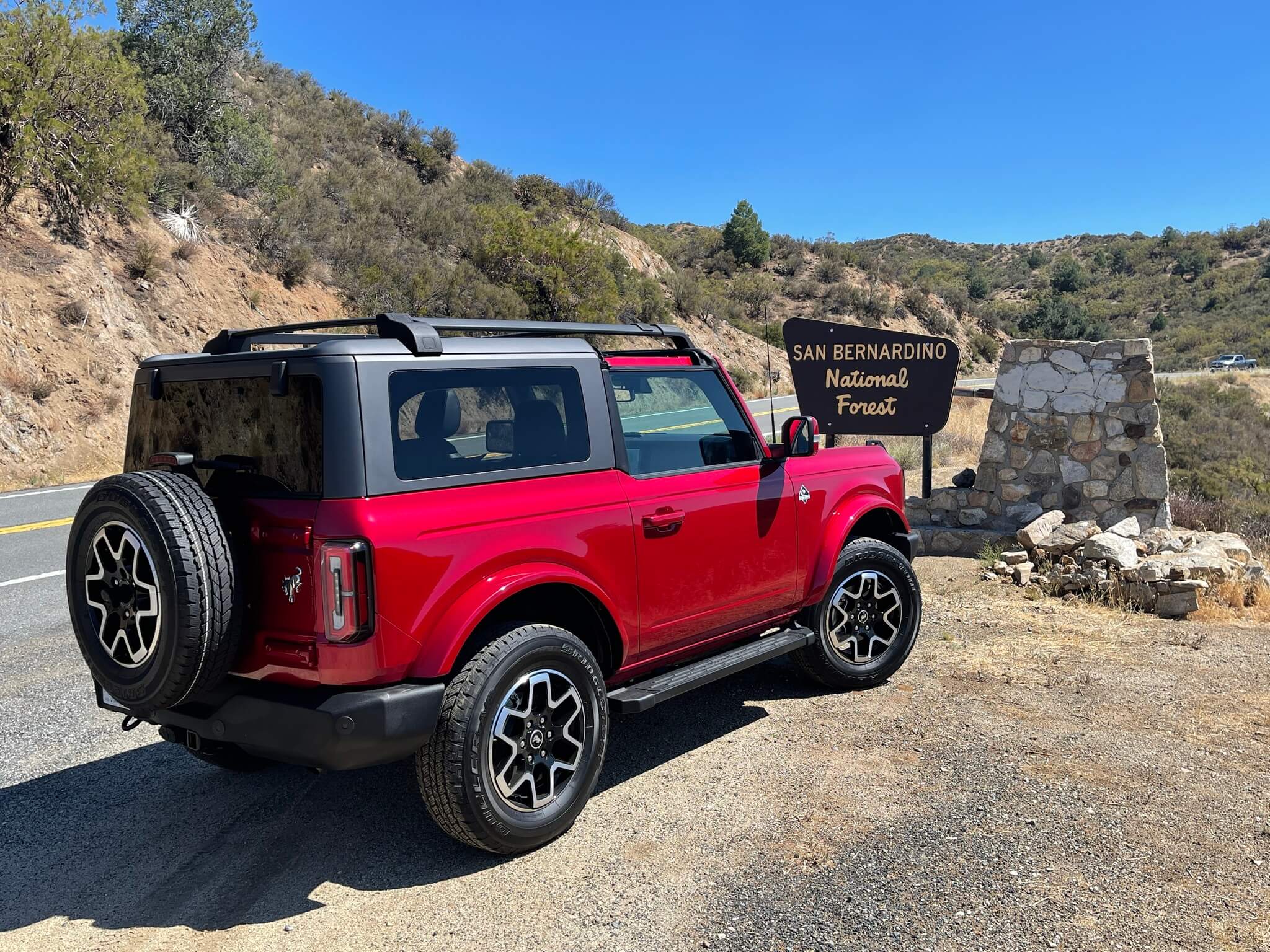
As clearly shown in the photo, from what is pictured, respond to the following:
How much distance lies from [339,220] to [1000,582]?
2548 centimetres

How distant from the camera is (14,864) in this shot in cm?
367

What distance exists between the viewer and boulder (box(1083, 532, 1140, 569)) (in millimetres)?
7660

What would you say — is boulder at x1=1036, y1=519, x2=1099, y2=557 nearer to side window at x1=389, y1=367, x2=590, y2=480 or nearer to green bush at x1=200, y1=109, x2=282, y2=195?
side window at x1=389, y1=367, x2=590, y2=480

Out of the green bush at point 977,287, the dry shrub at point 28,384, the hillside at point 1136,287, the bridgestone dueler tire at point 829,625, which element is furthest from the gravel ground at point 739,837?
the green bush at point 977,287

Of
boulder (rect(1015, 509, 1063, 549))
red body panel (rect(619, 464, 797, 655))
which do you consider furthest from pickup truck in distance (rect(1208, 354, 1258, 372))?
red body panel (rect(619, 464, 797, 655))

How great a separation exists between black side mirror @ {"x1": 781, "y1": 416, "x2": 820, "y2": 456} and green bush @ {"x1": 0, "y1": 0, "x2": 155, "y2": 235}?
18403mm

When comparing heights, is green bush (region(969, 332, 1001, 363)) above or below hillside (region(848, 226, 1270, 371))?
below

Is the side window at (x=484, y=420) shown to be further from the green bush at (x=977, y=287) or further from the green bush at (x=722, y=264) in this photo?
the green bush at (x=977, y=287)

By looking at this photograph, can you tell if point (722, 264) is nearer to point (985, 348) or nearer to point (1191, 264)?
point (985, 348)

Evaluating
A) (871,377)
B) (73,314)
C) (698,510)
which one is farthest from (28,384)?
(698,510)

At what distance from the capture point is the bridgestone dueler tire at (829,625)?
5270 millimetres

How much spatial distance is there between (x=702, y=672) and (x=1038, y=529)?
546 cm

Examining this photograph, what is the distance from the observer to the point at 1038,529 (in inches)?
342

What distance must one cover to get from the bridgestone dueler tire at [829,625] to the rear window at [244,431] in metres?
2.96
